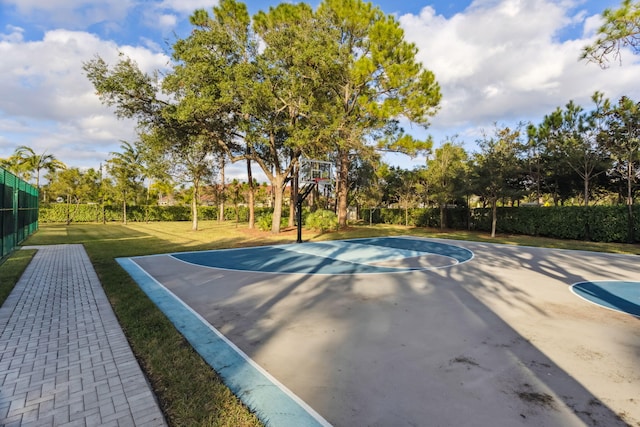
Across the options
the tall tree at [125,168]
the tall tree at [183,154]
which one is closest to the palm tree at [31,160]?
the tall tree at [125,168]

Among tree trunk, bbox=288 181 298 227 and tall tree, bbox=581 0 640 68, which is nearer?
tall tree, bbox=581 0 640 68

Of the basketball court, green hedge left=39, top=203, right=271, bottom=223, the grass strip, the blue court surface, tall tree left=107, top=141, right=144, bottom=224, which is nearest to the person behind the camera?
the basketball court

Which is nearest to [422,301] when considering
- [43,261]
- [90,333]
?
[90,333]

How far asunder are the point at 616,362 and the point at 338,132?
47.7 ft

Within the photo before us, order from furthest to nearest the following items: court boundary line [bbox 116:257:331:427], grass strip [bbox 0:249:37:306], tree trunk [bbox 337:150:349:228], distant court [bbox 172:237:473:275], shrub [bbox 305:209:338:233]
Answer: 1. tree trunk [bbox 337:150:349:228]
2. shrub [bbox 305:209:338:233]
3. distant court [bbox 172:237:473:275]
4. grass strip [bbox 0:249:37:306]
5. court boundary line [bbox 116:257:331:427]

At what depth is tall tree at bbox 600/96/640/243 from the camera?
596 inches

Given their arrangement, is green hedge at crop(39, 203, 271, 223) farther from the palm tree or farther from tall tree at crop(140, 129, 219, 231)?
tall tree at crop(140, 129, 219, 231)

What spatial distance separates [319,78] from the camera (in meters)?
15.1

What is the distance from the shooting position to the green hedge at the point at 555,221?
49.7 ft

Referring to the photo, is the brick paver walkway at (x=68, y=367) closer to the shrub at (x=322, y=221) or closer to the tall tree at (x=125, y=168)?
the shrub at (x=322, y=221)

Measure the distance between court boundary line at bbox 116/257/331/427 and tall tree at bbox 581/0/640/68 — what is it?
766cm

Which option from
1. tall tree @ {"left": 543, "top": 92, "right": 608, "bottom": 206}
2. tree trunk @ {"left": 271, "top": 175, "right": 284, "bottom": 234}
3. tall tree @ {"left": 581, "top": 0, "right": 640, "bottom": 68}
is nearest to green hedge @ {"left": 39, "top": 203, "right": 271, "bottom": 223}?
tree trunk @ {"left": 271, "top": 175, "right": 284, "bottom": 234}

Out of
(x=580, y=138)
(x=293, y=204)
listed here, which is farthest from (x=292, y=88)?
(x=580, y=138)

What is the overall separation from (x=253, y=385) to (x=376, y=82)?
61.9 feet
